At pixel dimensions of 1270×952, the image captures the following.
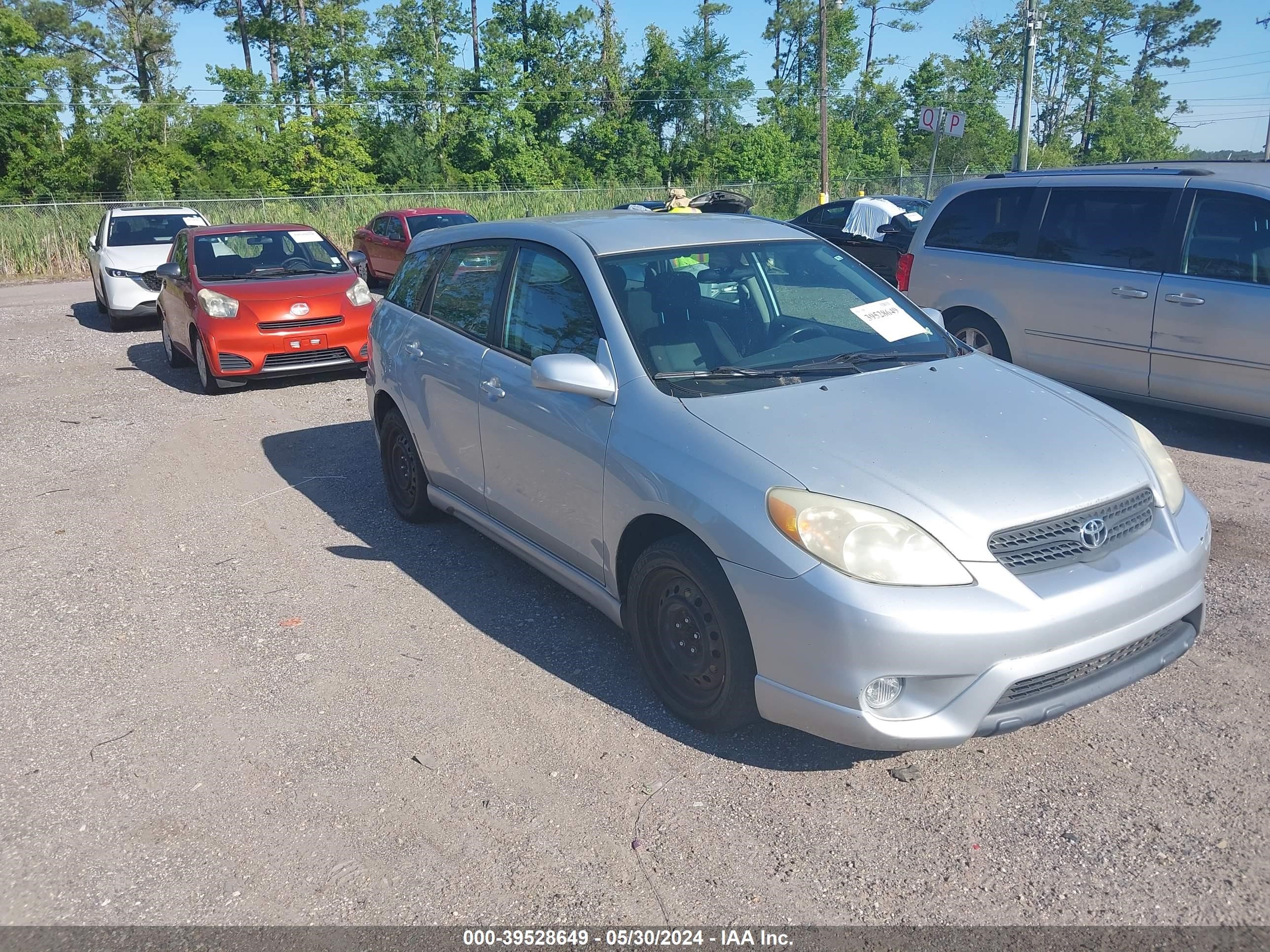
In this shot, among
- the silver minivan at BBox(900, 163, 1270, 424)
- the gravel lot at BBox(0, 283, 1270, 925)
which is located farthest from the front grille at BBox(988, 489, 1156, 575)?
the silver minivan at BBox(900, 163, 1270, 424)

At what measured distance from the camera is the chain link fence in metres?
26.0

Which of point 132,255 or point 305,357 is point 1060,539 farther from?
point 132,255

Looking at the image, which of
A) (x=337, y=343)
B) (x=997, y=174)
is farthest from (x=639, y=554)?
(x=337, y=343)

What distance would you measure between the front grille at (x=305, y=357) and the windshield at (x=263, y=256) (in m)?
1.21

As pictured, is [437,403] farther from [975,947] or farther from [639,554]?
[975,947]

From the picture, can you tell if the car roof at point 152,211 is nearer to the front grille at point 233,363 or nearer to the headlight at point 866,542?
the front grille at point 233,363

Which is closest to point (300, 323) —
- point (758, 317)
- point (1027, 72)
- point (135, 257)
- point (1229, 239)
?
point (135, 257)

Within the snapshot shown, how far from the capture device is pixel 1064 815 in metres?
3.20

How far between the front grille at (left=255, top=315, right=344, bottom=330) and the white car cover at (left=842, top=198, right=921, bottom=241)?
9973 mm

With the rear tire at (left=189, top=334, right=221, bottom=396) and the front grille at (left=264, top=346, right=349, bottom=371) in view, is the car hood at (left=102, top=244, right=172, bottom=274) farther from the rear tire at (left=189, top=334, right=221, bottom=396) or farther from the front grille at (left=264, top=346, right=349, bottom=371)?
the front grille at (left=264, top=346, right=349, bottom=371)

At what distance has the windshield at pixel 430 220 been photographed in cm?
1953

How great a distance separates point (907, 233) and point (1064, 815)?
13.7 metres

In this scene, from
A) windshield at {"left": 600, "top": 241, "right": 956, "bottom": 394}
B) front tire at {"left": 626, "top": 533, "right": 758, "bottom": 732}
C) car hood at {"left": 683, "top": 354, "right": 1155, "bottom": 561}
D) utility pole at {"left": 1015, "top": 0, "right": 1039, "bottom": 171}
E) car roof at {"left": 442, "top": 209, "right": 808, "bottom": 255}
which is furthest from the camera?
utility pole at {"left": 1015, "top": 0, "right": 1039, "bottom": 171}

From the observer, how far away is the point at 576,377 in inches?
154
